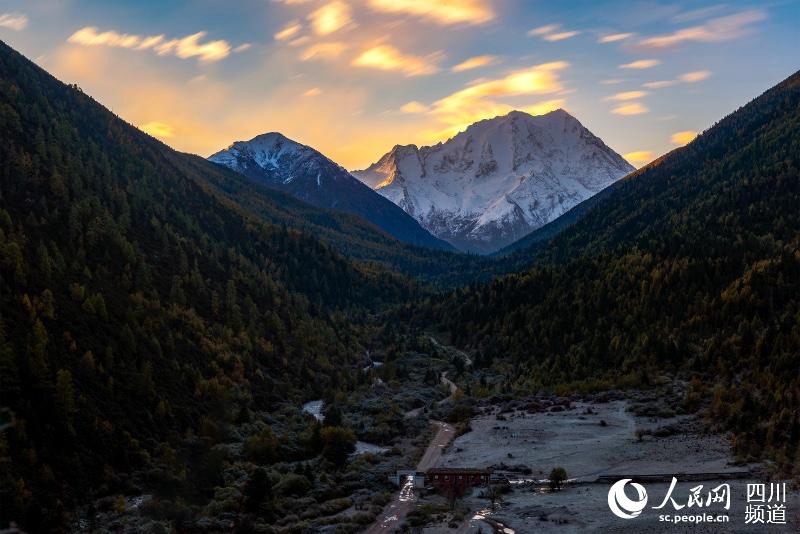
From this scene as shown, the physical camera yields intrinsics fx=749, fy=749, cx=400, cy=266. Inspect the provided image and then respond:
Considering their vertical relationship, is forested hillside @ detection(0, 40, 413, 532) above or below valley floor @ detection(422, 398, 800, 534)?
above

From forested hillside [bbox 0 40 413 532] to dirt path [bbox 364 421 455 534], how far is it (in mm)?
19201

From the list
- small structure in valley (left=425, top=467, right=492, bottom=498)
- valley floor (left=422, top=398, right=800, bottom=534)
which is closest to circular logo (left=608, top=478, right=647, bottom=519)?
valley floor (left=422, top=398, right=800, bottom=534)

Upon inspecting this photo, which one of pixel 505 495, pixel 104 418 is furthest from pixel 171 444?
pixel 505 495

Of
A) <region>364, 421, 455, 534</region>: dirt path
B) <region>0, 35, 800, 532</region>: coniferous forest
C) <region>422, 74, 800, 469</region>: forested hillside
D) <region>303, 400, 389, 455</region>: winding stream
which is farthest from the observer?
<region>303, 400, 389, 455</region>: winding stream

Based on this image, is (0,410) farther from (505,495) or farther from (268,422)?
(268,422)

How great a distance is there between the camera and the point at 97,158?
18212cm

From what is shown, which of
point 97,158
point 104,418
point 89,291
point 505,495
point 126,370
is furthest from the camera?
point 97,158

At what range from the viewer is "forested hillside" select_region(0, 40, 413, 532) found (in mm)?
72750

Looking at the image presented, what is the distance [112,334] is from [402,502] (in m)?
49.5

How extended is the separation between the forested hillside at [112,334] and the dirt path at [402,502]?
1920cm

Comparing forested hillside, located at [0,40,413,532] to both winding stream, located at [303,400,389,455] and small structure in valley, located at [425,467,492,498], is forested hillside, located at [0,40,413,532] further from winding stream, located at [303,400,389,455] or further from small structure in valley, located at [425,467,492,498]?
small structure in valley, located at [425,467,492,498]

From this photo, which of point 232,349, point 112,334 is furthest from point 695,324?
point 112,334

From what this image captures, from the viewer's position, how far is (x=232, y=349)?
13038 cm

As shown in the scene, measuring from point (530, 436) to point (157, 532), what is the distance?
52.6m
